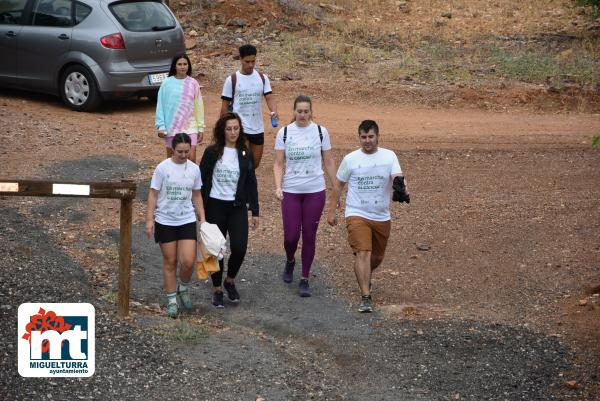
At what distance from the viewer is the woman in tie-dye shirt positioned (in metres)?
10.8

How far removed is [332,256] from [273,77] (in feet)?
25.7

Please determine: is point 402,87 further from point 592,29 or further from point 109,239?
point 109,239

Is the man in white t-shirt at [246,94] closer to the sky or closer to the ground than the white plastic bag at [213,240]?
closer to the sky

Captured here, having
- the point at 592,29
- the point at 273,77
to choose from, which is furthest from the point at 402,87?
the point at 592,29

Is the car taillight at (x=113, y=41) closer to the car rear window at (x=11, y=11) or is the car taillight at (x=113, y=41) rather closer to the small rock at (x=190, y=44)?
the car rear window at (x=11, y=11)

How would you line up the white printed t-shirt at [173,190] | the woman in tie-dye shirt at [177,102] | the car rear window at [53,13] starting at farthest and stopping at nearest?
1. the car rear window at [53,13]
2. the woman in tie-dye shirt at [177,102]
3. the white printed t-shirt at [173,190]

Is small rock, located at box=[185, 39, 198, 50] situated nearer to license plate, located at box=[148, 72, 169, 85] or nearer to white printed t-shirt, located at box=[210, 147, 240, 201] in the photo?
license plate, located at box=[148, 72, 169, 85]

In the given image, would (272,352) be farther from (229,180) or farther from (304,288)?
(304,288)

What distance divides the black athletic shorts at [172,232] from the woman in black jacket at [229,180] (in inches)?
15.7

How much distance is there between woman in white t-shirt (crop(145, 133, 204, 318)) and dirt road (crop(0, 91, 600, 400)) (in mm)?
474

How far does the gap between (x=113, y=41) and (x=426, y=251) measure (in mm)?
6434

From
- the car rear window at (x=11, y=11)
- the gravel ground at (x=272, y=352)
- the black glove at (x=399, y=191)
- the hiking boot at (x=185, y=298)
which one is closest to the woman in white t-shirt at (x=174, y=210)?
the hiking boot at (x=185, y=298)

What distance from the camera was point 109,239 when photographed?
423 inches

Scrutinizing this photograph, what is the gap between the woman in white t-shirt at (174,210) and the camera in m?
8.54
